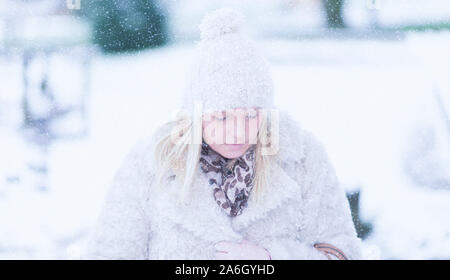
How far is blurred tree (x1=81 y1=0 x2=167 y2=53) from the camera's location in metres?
1.24

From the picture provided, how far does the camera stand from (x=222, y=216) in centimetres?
99

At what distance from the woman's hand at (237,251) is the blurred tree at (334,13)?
73 cm

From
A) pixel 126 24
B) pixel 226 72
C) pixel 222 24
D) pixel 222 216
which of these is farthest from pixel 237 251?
pixel 126 24

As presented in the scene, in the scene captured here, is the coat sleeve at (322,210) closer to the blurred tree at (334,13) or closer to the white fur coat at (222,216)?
the white fur coat at (222,216)

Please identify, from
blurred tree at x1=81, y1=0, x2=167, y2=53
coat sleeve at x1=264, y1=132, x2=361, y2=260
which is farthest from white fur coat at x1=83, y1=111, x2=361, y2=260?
blurred tree at x1=81, y1=0, x2=167, y2=53

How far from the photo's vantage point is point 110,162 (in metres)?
1.26

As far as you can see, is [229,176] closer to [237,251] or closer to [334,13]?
[237,251]

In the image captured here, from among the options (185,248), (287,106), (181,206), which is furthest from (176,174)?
(287,106)

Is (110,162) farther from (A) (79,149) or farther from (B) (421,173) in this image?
(B) (421,173)

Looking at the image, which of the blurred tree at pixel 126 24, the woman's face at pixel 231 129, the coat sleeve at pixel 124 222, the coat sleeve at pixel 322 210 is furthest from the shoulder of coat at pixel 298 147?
the blurred tree at pixel 126 24

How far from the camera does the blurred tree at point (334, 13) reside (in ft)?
4.09

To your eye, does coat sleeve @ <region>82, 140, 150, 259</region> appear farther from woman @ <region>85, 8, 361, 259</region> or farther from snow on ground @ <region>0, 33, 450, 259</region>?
snow on ground @ <region>0, 33, 450, 259</region>

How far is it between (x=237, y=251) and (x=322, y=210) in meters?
0.26

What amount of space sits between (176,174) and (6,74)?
0.64 m
